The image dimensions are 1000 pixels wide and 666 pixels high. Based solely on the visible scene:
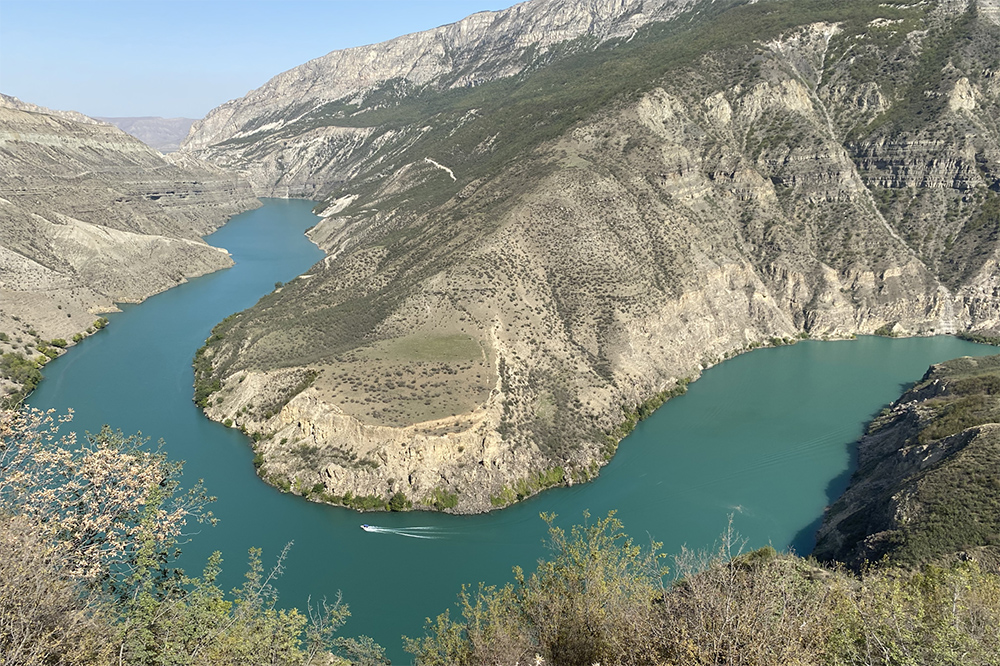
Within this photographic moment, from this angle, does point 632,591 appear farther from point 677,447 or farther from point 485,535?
point 677,447

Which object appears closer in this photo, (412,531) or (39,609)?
(39,609)

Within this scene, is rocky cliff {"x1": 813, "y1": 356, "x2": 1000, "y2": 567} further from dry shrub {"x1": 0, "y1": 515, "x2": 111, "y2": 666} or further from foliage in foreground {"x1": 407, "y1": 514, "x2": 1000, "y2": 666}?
dry shrub {"x1": 0, "y1": 515, "x2": 111, "y2": 666}

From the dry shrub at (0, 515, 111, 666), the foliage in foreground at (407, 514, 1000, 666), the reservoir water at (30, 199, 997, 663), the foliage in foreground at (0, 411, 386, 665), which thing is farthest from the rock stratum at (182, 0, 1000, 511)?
the dry shrub at (0, 515, 111, 666)

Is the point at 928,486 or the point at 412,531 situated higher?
the point at 928,486

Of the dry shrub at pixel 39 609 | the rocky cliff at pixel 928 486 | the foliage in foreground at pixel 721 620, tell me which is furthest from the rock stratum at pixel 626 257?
the dry shrub at pixel 39 609

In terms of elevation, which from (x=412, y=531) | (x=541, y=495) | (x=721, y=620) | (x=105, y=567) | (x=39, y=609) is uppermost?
(x=39, y=609)

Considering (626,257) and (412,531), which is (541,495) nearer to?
(412,531)

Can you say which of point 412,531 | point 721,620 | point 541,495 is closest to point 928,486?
point 541,495
